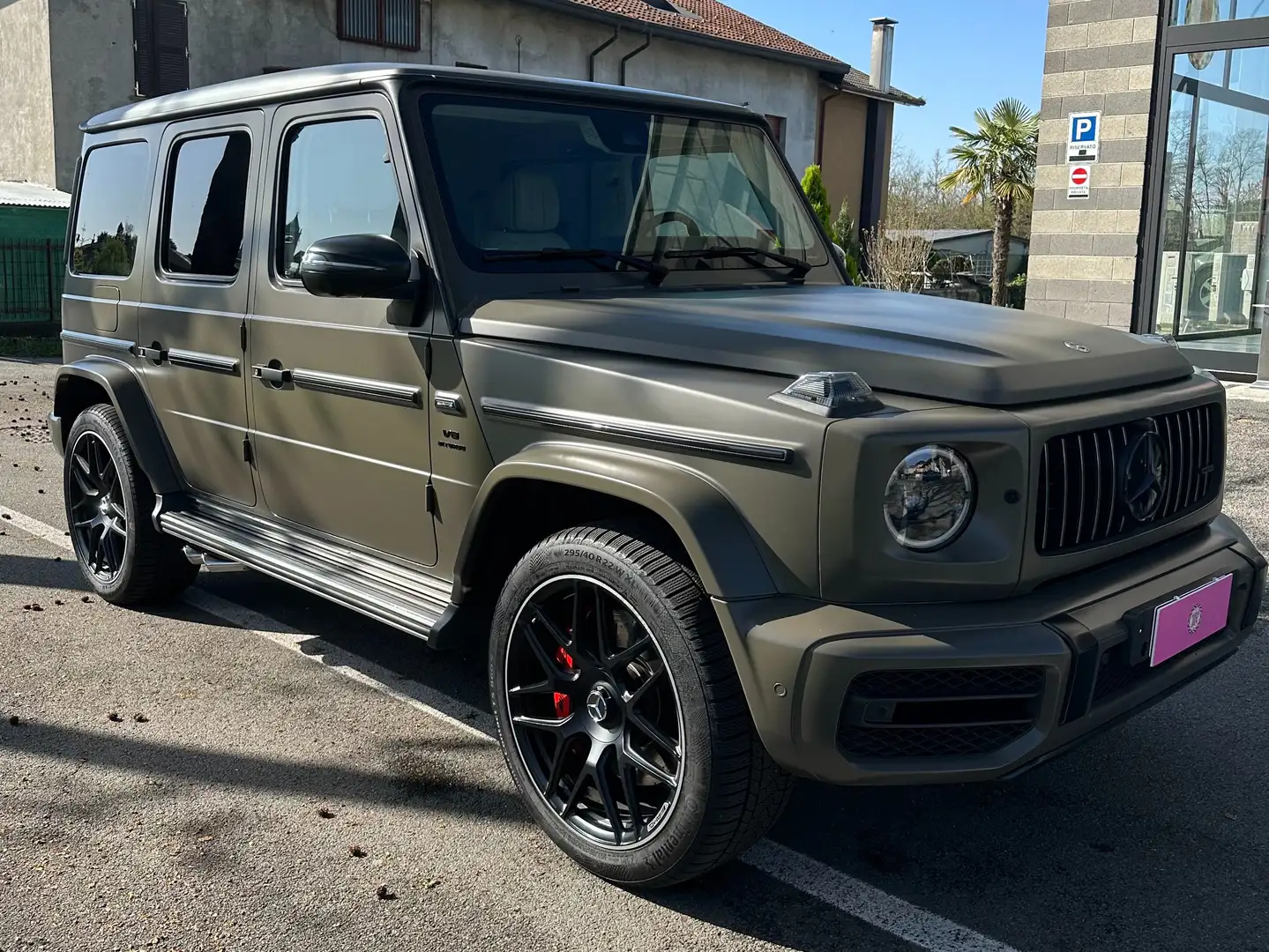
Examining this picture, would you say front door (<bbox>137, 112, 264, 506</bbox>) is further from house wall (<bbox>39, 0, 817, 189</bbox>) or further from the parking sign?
house wall (<bbox>39, 0, 817, 189</bbox>)

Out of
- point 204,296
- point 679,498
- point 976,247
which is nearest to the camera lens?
point 679,498

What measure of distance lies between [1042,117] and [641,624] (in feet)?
41.3

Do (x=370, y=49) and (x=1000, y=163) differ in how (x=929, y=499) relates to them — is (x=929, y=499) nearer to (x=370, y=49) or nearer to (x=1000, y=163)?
(x=370, y=49)

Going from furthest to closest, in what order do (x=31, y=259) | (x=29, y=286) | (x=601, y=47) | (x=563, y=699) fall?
(x=601, y=47), (x=29, y=286), (x=31, y=259), (x=563, y=699)

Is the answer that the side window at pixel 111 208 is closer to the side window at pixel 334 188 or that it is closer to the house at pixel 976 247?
the side window at pixel 334 188

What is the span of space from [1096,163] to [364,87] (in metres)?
11.5

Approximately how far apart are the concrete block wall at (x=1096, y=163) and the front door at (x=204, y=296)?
423 inches

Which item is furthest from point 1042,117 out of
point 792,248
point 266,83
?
point 266,83

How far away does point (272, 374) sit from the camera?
4055 millimetres

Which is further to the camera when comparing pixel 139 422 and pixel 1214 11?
pixel 1214 11

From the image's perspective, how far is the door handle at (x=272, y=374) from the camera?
13.1 feet

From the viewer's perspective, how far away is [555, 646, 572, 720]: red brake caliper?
10.2 feet

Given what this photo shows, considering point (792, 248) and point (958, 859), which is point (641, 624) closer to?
point (958, 859)

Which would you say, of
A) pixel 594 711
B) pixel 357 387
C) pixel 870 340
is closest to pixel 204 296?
pixel 357 387
